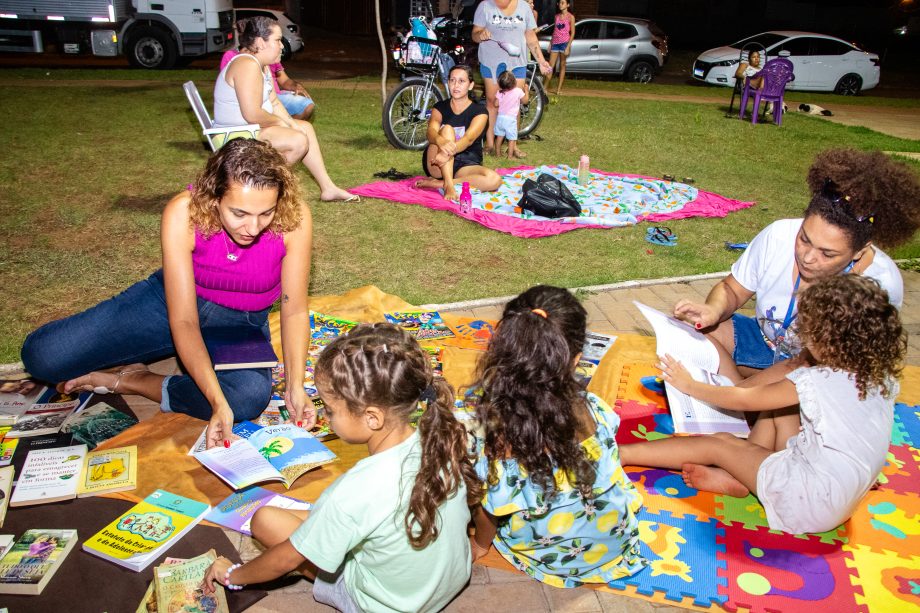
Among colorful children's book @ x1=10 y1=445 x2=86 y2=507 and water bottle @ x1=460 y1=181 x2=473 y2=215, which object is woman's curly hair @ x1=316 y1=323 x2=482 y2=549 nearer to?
colorful children's book @ x1=10 y1=445 x2=86 y2=507

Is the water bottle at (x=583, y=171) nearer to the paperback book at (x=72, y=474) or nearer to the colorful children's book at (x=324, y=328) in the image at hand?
the colorful children's book at (x=324, y=328)

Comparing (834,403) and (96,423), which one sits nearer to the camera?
(834,403)

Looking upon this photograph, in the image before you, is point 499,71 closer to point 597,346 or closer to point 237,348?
point 597,346

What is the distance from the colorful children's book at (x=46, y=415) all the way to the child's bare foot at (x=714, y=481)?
2.75m

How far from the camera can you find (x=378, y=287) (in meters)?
5.00

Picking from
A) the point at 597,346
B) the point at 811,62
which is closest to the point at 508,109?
the point at 597,346

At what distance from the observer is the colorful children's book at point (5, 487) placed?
2833 mm

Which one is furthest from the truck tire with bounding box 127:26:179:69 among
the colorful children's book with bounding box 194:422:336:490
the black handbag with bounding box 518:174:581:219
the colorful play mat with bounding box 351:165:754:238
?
the colorful children's book with bounding box 194:422:336:490

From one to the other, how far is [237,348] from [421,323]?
4.19 feet

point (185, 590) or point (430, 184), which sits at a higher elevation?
point (430, 184)

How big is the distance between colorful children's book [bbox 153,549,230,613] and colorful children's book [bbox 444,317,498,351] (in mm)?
2051

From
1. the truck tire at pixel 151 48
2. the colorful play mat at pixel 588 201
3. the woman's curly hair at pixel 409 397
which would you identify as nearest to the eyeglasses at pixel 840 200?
the woman's curly hair at pixel 409 397

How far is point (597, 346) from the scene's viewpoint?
167 inches

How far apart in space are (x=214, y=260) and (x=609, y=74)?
15248 mm
